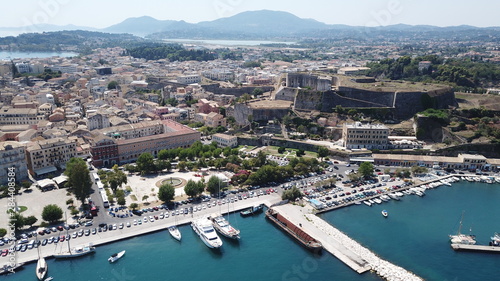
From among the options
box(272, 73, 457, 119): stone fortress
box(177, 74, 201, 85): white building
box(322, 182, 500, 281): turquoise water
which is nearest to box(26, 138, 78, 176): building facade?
box(322, 182, 500, 281): turquoise water

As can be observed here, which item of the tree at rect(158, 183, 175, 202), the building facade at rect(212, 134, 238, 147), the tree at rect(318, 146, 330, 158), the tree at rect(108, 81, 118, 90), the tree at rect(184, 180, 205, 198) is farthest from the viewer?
the tree at rect(108, 81, 118, 90)

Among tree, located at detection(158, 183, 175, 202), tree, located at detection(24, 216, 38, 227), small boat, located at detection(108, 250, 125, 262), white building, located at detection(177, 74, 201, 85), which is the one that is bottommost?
small boat, located at detection(108, 250, 125, 262)

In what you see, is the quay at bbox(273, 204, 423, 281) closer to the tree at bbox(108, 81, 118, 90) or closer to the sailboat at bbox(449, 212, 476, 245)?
the sailboat at bbox(449, 212, 476, 245)

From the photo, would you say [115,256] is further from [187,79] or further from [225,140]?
[187,79]

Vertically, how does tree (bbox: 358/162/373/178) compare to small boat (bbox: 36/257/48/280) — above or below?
above

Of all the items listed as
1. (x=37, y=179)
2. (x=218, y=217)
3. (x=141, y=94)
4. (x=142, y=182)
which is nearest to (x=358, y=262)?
(x=218, y=217)

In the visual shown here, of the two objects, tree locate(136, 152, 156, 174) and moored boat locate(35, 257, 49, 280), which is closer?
moored boat locate(35, 257, 49, 280)
